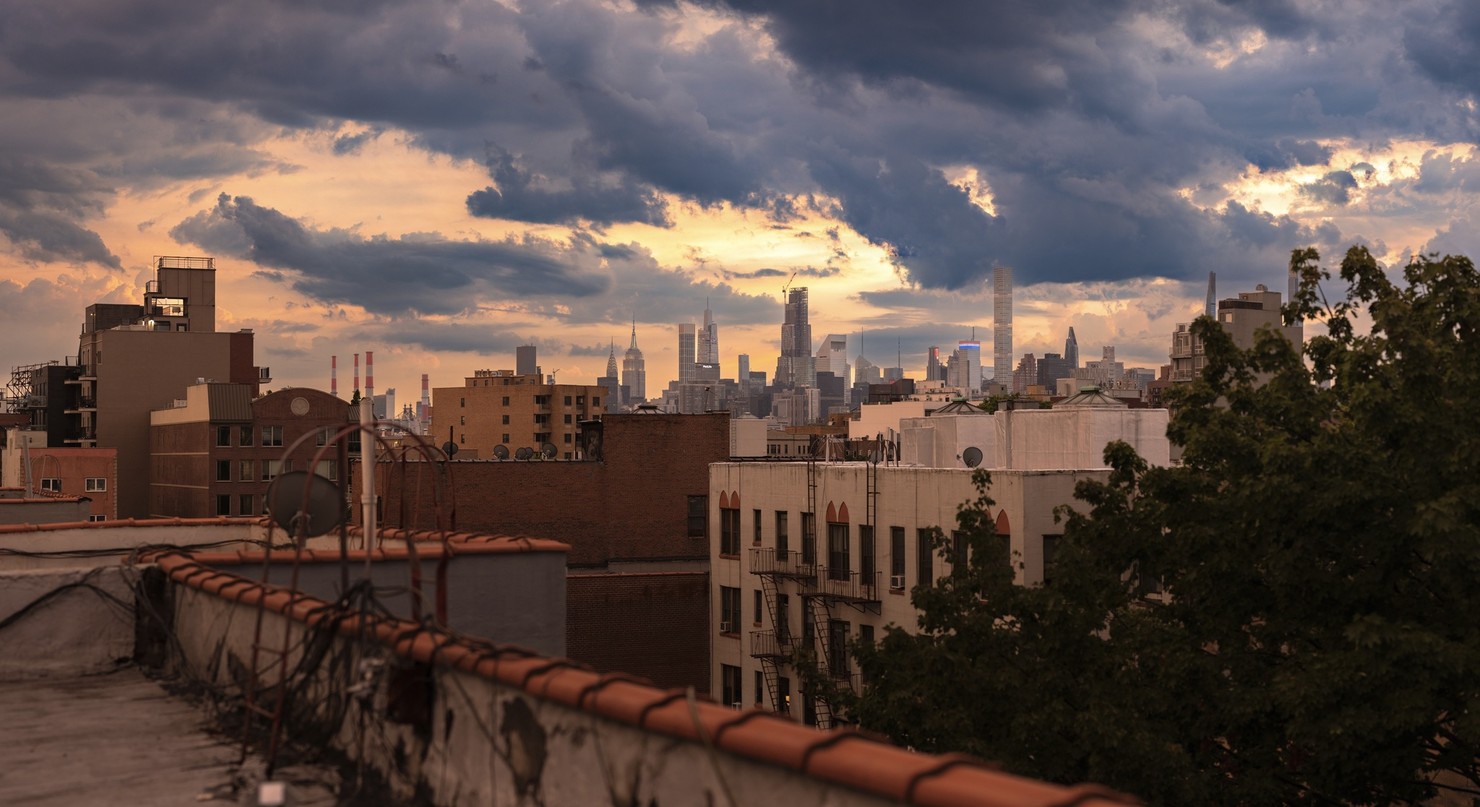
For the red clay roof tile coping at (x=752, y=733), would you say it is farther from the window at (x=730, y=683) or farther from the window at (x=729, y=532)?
the window at (x=730, y=683)

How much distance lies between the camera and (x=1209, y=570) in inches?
985

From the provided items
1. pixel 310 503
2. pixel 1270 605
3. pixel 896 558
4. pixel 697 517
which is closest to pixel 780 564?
pixel 896 558

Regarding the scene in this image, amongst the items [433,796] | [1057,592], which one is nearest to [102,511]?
[1057,592]

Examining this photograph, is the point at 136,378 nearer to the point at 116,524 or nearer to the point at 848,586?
the point at 848,586

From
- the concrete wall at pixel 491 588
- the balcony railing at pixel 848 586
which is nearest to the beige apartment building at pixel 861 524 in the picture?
the balcony railing at pixel 848 586

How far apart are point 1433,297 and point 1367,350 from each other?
1.52 metres

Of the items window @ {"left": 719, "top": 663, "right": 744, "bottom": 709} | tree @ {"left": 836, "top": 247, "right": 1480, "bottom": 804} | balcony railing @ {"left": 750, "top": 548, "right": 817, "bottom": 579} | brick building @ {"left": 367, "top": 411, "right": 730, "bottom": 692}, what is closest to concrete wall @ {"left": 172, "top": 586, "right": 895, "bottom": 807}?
tree @ {"left": 836, "top": 247, "right": 1480, "bottom": 804}

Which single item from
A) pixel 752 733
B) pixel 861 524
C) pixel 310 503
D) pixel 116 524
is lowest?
pixel 861 524

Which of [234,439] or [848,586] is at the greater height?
[234,439]

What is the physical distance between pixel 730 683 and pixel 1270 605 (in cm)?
4003

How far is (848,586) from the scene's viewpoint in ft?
169

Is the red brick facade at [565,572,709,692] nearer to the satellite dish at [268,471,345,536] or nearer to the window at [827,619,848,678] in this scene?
the window at [827,619,848,678]

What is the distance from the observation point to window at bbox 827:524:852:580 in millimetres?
52562

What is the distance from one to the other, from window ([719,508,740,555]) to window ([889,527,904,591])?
12.9 meters
